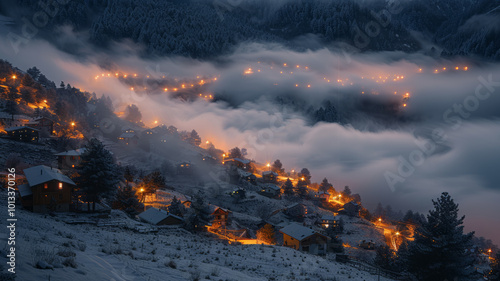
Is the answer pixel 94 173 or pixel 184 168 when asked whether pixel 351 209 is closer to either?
pixel 184 168

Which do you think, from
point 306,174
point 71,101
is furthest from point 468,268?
point 71,101

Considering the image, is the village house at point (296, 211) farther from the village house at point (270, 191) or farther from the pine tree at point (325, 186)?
the pine tree at point (325, 186)

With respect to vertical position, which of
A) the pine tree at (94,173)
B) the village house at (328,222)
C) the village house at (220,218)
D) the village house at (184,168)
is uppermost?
the village house at (184,168)

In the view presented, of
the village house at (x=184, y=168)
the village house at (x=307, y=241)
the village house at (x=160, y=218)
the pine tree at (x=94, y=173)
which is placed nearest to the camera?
the pine tree at (x=94, y=173)

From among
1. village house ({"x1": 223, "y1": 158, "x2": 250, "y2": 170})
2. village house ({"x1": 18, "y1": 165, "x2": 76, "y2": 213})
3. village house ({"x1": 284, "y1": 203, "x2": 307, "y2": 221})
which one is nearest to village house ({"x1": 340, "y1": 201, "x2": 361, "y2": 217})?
village house ({"x1": 284, "y1": 203, "x2": 307, "y2": 221})

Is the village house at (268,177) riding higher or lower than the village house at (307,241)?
higher

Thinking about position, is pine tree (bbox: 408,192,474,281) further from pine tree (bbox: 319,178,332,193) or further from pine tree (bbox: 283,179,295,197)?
pine tree (bbox: 319,178,332,193)

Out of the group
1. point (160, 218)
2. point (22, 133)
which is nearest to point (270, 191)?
point (160, 218)

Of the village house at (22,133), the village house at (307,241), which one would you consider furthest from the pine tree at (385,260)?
the village house at (22,133)
